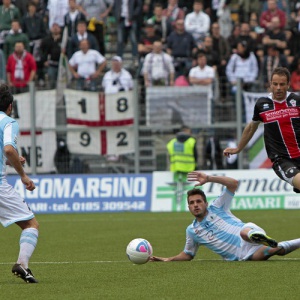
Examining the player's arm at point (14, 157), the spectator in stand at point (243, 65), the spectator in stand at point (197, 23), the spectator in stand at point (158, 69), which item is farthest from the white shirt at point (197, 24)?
the player's arm at point (14, 157)

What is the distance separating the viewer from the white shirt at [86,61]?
25203mm

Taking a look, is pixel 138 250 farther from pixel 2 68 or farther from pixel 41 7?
pixel 41 7

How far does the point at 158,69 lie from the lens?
80.5ft

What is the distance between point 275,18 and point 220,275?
1681 centimetres

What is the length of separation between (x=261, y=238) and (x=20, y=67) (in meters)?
15.2

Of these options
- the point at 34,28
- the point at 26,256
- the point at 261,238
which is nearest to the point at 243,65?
the point at 34,28

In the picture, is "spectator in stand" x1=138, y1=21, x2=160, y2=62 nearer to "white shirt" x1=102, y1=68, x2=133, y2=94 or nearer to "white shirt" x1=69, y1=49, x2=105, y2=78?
"white shirt" x1=69, y1=49, x2=105, y2=78

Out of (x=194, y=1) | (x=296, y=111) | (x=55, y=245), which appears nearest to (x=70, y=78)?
(x=194, y=1)

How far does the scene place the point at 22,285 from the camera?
984 centimetres

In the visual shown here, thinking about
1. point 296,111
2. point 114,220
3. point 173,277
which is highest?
point 296,111

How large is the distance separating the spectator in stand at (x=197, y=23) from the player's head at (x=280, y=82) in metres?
14.6

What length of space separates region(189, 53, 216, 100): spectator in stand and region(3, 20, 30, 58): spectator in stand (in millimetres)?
4608

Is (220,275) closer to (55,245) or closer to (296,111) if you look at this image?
(296,111)

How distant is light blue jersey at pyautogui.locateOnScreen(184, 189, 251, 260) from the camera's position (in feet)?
39.0
